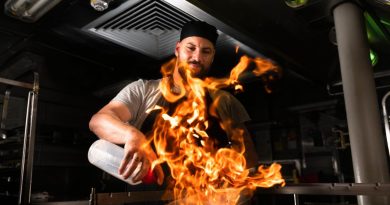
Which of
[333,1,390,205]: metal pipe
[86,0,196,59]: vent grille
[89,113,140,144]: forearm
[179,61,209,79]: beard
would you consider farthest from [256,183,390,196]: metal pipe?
[86,0,196,59]: vent grille

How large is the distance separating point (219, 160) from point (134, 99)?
28.5 inches

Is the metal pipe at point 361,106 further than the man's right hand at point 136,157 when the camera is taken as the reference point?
Yes

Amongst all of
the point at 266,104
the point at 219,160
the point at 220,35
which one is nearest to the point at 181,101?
the point at 219,160

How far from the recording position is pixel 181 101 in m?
2.18

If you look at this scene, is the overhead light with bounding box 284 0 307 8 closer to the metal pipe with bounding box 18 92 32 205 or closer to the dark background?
the dark background

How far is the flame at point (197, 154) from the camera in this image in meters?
1.49

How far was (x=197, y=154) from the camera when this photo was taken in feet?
6.05

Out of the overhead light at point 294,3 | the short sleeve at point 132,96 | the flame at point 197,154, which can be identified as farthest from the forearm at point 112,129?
the overhead light at point 294,3

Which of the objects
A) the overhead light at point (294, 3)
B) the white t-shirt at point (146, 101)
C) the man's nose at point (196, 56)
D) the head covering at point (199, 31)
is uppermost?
the overhead light at point (294, 3)

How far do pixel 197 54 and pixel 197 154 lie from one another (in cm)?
76

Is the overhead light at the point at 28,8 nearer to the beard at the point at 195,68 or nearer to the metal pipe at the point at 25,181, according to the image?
the metal pipe at the point at 25,181

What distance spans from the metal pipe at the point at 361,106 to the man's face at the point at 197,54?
996 mm

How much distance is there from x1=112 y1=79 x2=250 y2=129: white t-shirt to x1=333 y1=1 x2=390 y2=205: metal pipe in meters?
0.76

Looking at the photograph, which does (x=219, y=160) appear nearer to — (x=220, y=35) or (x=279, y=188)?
(x=279, y=188)
